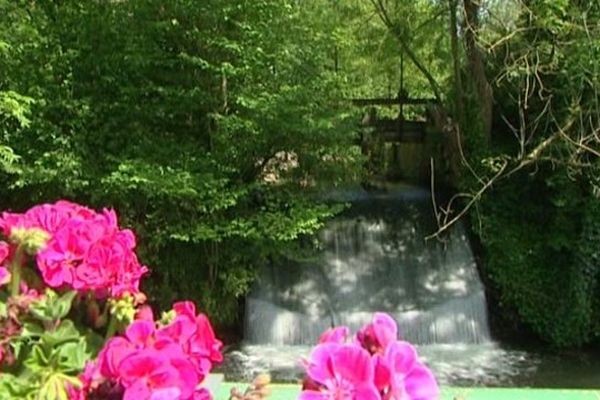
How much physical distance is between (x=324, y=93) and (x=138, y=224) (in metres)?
2.38

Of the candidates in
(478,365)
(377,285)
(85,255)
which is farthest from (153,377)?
(377,285)

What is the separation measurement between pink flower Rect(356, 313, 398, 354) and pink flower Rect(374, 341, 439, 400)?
0.04 ft

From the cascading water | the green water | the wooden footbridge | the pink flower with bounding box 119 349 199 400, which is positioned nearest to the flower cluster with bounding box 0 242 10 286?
the pink flower with bounding box 119 349 199 400

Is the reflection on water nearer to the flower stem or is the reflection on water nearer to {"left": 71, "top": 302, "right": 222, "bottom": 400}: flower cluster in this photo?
the flower stem

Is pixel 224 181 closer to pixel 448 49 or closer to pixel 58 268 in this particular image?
pixel 448 49

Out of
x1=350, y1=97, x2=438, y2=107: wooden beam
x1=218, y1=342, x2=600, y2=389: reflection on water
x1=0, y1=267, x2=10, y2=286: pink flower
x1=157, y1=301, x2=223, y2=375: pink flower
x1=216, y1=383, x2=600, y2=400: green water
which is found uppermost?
x1=350, y1=97, x2=438, y2=107: wooden beam

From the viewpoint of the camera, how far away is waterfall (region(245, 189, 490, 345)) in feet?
26.8

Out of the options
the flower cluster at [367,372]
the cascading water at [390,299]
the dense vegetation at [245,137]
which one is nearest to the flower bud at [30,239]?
the flower cluster at [367,372]

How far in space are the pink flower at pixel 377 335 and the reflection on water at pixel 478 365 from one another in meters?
5.91

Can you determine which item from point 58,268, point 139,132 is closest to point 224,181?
point 139,132

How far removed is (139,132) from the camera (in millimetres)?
8078

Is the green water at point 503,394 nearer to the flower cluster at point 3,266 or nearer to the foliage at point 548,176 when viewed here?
the flower cluster at point 3,266

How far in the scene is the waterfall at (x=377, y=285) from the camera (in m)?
8.17

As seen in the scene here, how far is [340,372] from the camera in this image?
2.43 feet
